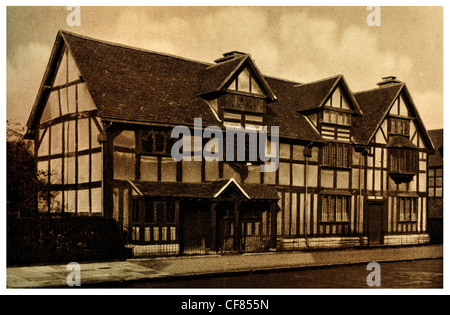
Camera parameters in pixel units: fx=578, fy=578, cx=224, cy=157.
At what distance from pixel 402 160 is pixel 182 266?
57.4 ft

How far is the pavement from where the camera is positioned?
16.3m

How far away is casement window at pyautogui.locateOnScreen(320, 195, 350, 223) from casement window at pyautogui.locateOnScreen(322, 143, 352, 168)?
1.73 metres

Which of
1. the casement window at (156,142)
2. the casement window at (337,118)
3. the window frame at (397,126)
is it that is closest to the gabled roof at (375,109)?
the window frame at (397,126)

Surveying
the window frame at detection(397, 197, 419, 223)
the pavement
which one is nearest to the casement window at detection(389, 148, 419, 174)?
the window frame at detection(397, 197, 419, 223)

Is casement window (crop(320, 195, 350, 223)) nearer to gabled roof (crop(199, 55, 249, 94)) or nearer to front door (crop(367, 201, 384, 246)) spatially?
Answer: front door (crop(367, 201, 384, 246))

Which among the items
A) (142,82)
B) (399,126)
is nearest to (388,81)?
(399,126)

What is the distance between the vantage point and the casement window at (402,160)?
107 ft

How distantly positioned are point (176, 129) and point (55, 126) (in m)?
5.52

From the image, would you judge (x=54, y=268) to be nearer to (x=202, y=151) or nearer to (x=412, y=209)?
(x=202, y=151)

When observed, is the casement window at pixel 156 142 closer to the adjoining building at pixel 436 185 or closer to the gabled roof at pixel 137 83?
the gabled roof at pixel 137 83

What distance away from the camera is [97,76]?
76.5 feet

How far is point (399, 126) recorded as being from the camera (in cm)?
3322

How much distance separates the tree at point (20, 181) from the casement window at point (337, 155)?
1405 centimetres
